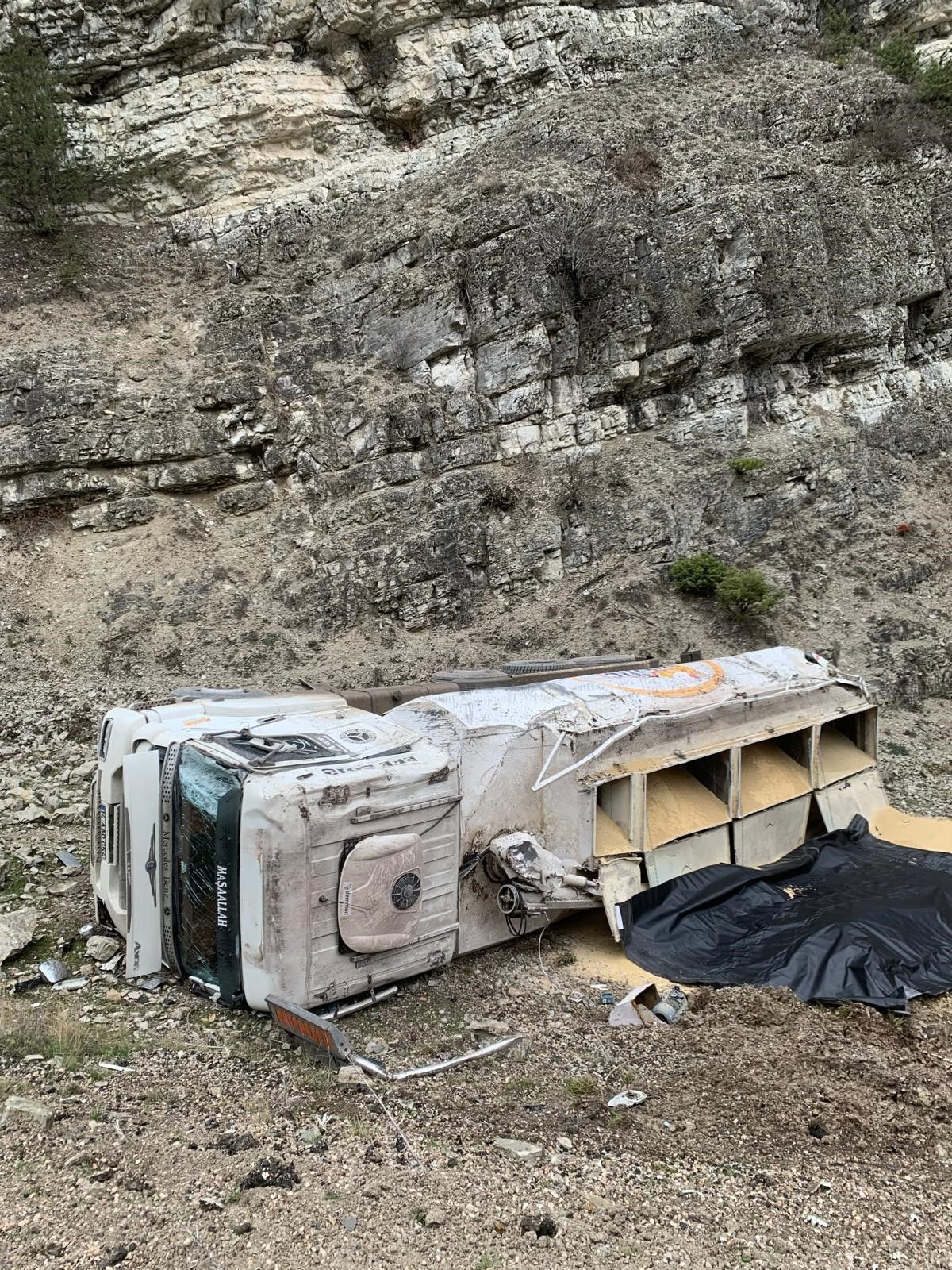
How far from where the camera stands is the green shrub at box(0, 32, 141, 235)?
15.6 meters

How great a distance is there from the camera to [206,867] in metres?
4.38

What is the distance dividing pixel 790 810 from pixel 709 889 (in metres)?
1.64

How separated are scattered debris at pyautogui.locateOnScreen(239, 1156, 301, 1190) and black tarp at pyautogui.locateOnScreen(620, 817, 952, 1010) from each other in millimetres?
2826

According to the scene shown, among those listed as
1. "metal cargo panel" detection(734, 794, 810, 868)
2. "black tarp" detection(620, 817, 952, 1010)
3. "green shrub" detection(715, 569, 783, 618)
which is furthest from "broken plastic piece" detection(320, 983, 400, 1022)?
"green shrub" detection(715, 569, 783, 618)

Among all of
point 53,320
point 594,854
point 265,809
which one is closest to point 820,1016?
point 594,854

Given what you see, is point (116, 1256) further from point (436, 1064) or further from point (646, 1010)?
point (646, 1010)

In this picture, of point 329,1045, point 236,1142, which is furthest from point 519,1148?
point 236,1142

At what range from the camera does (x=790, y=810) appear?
7.10 m

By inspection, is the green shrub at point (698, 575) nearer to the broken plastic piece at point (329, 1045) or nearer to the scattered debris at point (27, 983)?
the broken plastic piece at point (329, 1045)

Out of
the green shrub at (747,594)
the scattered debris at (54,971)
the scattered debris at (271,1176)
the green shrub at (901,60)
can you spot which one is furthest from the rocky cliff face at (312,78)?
the scattered debris at (271,1176)

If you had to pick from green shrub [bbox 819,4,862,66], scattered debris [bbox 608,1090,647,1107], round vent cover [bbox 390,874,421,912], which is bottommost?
scattered debris [bbox 608,1090,647,1107]

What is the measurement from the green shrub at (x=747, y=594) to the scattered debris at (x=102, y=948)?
10.1m

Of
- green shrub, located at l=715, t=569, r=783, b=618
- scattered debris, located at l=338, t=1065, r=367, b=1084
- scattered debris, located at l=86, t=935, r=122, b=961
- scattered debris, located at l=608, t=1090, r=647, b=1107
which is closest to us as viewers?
scattered debris, located at l=608, t=1090, r=647, b=1107

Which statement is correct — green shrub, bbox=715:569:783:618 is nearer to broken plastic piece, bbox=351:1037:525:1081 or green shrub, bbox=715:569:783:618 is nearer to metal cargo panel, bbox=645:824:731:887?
metal cargo panel, bbox=645:824:731:887
